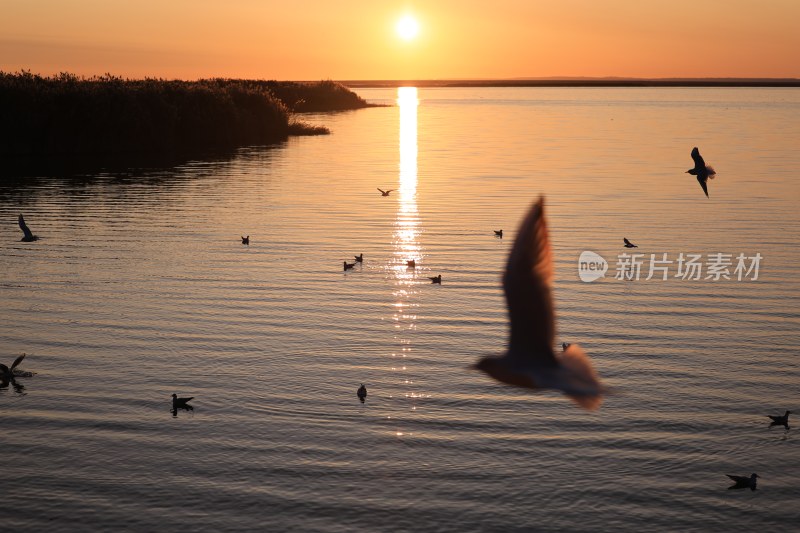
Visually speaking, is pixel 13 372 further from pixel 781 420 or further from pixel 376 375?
pixel 781 420

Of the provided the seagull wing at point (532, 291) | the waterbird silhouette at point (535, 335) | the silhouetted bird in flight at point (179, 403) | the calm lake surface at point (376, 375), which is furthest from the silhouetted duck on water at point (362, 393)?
the seagull wing at point (532, 291)

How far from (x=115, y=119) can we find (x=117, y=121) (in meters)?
0.21

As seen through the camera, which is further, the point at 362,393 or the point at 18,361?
the point at 18,361

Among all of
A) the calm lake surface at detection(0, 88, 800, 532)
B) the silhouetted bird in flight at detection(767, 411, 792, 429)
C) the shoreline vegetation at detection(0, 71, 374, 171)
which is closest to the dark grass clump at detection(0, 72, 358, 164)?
the shoreline vegetation at detection(0, 71, 374, 171)

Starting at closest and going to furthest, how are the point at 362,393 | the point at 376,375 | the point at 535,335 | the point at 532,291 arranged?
the point at 532,291, the point at 535,335, the point at 362,393, the point at 376,375

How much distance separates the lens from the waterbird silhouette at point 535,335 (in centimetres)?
684

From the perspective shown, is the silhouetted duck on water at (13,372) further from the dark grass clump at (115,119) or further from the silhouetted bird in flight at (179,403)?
the dark grass clump at (115,119)

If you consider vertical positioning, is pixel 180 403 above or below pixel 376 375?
below

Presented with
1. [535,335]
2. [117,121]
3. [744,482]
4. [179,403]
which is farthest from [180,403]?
[117,121]

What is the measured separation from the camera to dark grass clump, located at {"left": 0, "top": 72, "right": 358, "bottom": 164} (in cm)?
6744

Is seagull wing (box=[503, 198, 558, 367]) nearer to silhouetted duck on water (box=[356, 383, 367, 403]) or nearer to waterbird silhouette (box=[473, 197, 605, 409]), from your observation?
waterbird silhouette (box=[473, 197, 605, 409])

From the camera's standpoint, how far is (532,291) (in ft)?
23.8

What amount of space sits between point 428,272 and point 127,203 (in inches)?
879

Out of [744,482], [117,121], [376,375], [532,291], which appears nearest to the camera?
[532,291]
